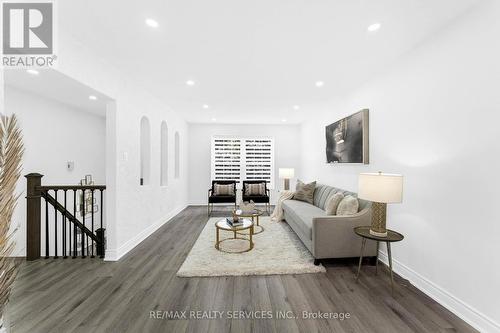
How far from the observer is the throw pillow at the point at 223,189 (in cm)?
566

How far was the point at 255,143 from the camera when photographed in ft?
21.9

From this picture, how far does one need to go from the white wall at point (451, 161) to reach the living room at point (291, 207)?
0.01m

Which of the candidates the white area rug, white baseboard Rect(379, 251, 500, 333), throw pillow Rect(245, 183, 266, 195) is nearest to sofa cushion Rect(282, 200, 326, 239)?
the white area rug

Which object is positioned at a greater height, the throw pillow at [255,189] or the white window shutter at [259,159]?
the white window shutter at [259,159]

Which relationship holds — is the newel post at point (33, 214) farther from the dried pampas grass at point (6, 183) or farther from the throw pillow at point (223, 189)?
the throw pillow at point (223, 189)

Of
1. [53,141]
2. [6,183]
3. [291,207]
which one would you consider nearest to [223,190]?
[291,207]

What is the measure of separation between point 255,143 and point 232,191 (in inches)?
74.0

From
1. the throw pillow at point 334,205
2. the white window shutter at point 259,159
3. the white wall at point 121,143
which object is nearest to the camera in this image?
the white wall at point 121,143

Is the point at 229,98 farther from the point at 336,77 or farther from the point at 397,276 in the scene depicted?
the point at 397,276

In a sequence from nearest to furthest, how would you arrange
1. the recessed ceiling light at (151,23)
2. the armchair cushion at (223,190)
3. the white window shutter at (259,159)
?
1. the recessed ceiling light at (151,23)
2. the armchair cushion at (223,190)
3. the white window shutter at (259,159)

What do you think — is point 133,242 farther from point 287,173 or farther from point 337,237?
point 287,173

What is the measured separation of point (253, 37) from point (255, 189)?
4120 millimetres

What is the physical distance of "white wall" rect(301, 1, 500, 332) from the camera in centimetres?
163

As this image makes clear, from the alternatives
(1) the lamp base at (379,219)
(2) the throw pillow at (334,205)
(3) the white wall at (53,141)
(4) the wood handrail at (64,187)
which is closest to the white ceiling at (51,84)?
(3) the white wall at (53,141)
